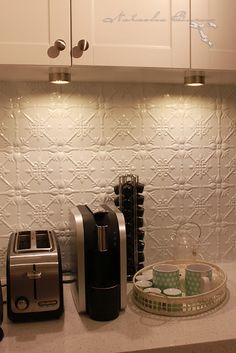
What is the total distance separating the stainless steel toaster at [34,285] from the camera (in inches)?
46.3

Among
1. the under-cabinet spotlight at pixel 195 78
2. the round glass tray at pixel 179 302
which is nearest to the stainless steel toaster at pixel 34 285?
the round glass tray at pixel 179 302

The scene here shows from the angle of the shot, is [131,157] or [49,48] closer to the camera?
[49,48]

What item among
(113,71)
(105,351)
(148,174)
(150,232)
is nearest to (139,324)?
(105,351)

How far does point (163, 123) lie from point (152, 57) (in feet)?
1.40

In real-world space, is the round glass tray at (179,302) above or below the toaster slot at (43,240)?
below

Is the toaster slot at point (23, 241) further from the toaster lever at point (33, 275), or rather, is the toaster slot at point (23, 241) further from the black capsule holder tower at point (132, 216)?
the black capsule holder tower at point (132, 216)

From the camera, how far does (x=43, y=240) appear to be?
1.34 meters

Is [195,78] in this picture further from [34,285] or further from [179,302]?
[34,285]

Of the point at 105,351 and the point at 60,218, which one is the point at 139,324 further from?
the point at 60,218

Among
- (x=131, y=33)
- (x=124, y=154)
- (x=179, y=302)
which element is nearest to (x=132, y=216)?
(x=124, y=154)

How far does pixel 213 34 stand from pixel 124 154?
21.6 inches

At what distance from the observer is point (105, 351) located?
1067mm

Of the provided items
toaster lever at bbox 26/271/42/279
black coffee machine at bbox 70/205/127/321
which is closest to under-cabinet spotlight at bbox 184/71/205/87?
black coffee machine at bbox 70/205/127/321

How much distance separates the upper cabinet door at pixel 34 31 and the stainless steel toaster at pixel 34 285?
1.81ft
